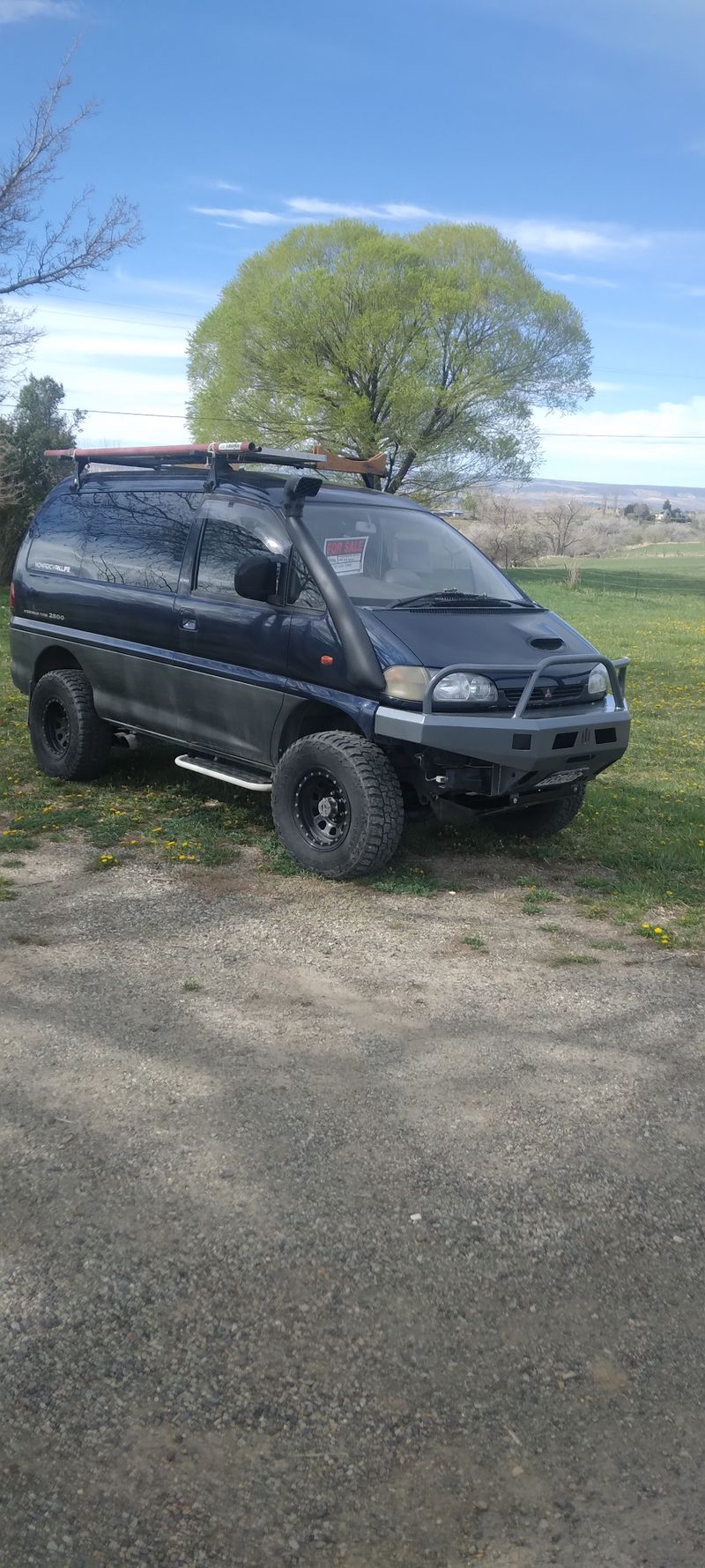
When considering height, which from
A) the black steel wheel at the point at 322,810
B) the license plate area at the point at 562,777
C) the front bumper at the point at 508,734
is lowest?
the black steel wheel at the point at 322,810

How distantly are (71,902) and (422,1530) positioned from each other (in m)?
3.94

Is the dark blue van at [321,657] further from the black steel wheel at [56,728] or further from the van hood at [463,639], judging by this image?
the black steel wheel at [56,728]

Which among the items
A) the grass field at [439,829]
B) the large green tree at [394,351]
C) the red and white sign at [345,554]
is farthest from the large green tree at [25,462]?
the red and white sign at [345,554]

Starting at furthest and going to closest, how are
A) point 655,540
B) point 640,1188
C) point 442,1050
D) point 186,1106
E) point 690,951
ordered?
1. point 655,540
2. point 690,951
3. point 442,1050
4. point 186,1106
5. point 640,1188

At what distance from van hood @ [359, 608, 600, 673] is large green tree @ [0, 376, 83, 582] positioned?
72.2 feet

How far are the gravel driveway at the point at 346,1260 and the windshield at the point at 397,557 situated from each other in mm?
2165

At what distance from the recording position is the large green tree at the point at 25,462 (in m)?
28.8

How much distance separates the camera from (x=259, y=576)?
20.8 ft

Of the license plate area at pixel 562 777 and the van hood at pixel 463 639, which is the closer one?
the van hood at pixel 463 639

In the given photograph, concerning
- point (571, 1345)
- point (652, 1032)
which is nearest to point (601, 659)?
point (652, 1032)

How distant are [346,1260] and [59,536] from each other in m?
6.14

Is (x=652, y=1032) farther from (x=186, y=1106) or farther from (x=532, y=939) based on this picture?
(x=186, y=1106)

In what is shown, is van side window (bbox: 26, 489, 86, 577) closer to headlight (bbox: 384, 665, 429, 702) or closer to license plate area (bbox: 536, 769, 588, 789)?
headlight (bbox: 384, 665, 429, 702)

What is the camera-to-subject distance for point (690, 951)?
219 inches
